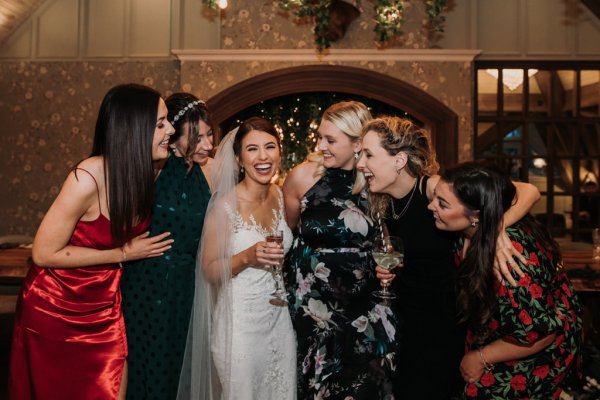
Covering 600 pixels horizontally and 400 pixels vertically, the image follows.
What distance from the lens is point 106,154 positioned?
82.0 inches

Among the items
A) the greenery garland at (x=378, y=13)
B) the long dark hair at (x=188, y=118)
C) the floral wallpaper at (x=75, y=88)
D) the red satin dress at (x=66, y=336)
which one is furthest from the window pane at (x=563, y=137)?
the red satin dress at (x=66, y=336)

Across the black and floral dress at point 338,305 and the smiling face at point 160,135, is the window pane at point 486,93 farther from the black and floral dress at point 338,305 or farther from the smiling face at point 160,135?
the smiling face at point 160,135

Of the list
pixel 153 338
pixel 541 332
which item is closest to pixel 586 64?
pixel 541 332

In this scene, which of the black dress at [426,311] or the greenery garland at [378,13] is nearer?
the black dress at [426,311]

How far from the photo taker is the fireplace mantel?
5949 millimetres

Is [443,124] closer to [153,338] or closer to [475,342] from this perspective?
[475,342]

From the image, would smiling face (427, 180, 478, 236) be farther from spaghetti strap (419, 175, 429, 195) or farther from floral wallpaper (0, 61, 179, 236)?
floral wallpaper (0, 61, 179, 236)

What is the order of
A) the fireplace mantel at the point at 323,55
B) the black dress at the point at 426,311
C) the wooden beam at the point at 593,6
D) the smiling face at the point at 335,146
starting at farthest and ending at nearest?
the wooden beam at the point at 593,6, the fireplace mantel at the point at 323,55, the smiling face at the point at 335,146, the black dress at the point at 426,311

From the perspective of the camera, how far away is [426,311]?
2.31 m

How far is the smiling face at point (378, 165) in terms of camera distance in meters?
2.38

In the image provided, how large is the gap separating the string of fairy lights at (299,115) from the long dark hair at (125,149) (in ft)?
15.5

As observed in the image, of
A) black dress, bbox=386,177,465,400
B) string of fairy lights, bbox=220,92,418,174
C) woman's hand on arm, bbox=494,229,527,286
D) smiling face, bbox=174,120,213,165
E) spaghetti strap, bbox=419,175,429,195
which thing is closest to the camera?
woman's hand on arm, bbox=494,229,527,286

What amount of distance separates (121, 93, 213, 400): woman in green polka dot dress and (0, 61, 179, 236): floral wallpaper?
4.29m

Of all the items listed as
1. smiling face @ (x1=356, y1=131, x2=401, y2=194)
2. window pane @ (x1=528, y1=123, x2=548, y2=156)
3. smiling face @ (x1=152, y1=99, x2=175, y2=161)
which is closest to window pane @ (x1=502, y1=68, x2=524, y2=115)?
window pane @ (x1=528, y1=123, x2=548, y2=156)
